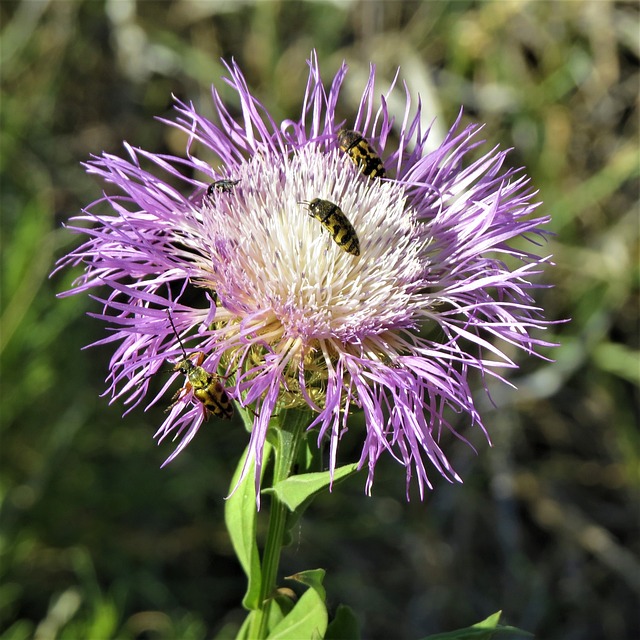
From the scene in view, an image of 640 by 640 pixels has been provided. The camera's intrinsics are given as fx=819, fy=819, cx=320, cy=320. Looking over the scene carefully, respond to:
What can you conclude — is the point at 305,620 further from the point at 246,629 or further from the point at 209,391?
the point at 209,391

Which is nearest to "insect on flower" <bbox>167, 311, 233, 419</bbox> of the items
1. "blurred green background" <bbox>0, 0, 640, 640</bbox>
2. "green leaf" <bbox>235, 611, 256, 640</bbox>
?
"green leaf" <bbox>235, 611, 256, 640</bbox>

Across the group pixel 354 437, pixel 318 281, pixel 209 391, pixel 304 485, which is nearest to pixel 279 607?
pixel 304 485

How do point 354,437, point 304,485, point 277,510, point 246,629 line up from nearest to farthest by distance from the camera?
point 304,485 → point 277,510 → point 246,629 → point 354,437

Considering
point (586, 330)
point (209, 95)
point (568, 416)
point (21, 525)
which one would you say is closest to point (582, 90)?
point (586, 330)

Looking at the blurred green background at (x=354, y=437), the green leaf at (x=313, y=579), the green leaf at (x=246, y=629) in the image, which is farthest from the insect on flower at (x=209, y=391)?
the blurred green background at (x=354, y=437)

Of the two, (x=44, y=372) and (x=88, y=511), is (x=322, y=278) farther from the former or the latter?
(x=88, y=511)
